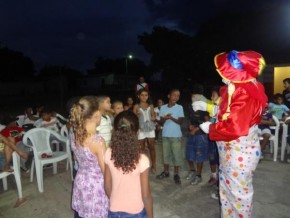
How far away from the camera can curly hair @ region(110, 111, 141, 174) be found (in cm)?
208

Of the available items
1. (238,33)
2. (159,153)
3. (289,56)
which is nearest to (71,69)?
(238,33)

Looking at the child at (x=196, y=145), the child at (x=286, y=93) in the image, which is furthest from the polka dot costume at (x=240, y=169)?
the child at (x=286, y=93)

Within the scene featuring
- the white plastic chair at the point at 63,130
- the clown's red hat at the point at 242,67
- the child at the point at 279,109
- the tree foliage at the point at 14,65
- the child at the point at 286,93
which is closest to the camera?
the clown's red hat at the point at 242,67

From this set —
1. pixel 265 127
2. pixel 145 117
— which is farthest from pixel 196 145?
pixel 265 127

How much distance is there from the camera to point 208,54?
19.8 metres

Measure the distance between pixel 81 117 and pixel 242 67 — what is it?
5.13ft

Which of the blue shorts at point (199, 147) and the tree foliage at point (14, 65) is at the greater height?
the tree foliage at point (14, 65)

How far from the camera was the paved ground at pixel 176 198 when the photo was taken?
354 cm

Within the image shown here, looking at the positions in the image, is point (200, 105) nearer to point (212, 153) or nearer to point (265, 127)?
point (212, 153)

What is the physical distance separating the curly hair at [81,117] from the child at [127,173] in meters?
0.32

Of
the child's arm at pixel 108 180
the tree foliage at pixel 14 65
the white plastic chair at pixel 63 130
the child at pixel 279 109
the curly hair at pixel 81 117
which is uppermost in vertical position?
the tree foliage at pixel 14 65

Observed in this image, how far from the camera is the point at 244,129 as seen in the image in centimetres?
246

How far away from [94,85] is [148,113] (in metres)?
40.7

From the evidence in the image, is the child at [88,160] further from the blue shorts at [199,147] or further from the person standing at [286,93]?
the person standing at [286,93]
